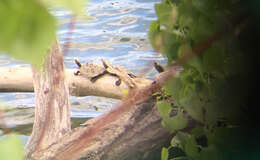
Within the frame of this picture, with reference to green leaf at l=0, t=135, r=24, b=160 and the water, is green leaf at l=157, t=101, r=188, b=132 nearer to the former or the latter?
green leaf at l=0, t=135, r=24, b=160

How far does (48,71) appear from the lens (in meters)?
1.41

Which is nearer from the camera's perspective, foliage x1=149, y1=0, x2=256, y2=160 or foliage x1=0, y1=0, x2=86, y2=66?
foliage x1=0, y1=0, x2=86, y2=66

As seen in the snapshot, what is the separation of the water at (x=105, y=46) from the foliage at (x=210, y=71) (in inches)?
66.3

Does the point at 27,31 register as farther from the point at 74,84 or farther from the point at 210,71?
the point at 74,84

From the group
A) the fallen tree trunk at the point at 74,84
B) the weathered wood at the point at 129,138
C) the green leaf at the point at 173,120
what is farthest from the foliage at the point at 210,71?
the fallen tree trunk at the point at 74,84

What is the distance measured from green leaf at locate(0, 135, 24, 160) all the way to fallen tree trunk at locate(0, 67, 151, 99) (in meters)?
1.96

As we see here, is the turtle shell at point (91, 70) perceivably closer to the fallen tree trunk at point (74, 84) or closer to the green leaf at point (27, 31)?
the fallen tree trunk at point (74, 84)

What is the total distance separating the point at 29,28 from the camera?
217 millimetres

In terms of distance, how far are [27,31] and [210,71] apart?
476mm

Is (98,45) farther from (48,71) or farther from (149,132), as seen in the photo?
(149,132)

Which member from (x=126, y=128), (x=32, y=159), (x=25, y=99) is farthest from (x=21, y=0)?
(x=25, y=99)

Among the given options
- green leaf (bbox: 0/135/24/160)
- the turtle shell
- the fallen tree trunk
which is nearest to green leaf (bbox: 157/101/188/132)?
green leaf (bbox: 0/135/24/160)

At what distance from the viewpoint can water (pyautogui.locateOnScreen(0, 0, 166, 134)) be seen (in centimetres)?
283

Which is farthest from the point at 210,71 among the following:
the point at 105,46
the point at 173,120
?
the point at 105,46
